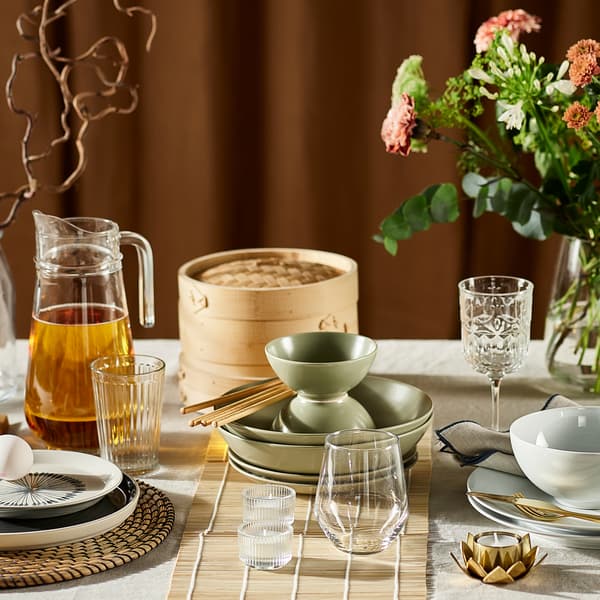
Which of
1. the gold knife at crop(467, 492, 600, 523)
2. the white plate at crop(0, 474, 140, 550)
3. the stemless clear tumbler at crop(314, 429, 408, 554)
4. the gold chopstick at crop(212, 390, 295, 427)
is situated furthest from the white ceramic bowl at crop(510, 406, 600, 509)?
the white plate at crop(0, 474, 140, 550)

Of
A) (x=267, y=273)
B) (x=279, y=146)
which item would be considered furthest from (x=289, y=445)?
(x=279, y=146)

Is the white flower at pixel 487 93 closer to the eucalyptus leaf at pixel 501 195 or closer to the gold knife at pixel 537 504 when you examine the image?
the eucalyptus leaf at pixel 501 195

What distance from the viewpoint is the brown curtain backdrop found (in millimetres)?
2490

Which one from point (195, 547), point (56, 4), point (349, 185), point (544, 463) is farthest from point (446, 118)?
point (56, 4)

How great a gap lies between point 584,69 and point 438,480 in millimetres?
466

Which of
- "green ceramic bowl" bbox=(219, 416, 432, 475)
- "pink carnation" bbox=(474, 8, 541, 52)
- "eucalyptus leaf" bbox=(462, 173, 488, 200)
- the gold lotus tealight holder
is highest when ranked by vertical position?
"pink carnation" bbox=(474, 8, 541, 52)

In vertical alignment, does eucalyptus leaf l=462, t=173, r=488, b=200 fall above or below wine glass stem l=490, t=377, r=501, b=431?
above

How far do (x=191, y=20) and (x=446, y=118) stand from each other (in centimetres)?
129

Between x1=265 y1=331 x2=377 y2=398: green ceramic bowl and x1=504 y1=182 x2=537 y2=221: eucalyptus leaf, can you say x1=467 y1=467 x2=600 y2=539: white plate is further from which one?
x1=504 y1=182 x2=537 y2=221: eucalyptus leaf

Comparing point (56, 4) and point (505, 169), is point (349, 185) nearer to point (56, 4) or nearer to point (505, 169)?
point (56, 4)

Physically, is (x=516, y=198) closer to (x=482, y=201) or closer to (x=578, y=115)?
(x=482, y=201)

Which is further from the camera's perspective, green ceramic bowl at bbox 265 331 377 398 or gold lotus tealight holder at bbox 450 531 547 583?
green ceramic bowl at bbox 265 331 377 398

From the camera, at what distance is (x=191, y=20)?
2.47m

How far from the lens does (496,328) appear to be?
119 centimetres
